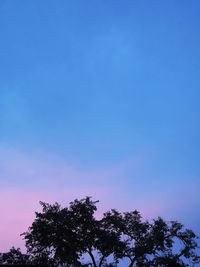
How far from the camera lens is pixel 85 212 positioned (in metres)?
40.1

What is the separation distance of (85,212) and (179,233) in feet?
46.5

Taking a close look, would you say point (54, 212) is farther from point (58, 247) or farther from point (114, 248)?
point (114, 248)

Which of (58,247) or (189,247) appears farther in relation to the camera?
(189,247)

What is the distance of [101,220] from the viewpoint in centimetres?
4141

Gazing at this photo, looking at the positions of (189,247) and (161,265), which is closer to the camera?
(161,265)

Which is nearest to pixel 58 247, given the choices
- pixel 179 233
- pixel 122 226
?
pixel 122 226

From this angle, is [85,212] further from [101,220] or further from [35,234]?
[35,234]

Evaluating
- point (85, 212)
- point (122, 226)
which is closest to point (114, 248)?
point (122, 226)

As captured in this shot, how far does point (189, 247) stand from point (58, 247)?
18.7 metres

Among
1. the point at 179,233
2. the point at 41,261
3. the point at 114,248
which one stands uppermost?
the point at 179,233

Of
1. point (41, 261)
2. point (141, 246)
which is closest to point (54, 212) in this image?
point (41, 261)

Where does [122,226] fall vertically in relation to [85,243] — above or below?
above

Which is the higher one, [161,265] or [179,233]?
[179,233]

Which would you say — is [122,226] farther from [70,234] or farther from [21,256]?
[21,256]
